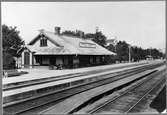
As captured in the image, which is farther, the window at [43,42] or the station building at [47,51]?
the window at [43,42]

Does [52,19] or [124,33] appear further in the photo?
[124,33]

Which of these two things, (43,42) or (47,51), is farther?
(47,51)

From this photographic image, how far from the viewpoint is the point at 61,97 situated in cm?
625

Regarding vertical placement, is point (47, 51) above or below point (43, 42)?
below

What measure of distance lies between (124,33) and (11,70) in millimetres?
5954

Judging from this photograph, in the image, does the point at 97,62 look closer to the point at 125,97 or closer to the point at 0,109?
the point at 125,97

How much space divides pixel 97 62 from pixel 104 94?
10.2 metres

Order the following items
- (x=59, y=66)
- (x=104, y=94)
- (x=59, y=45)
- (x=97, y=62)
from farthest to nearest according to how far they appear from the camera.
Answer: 1. (x=97, y=62)
2. (x=59, y=66)
3. (x=59, y=45)
4. (x=104, y=94)

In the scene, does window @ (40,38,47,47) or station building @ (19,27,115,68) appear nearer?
station building @ (19,27,115,68)

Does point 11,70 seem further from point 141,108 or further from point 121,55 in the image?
point 121,55

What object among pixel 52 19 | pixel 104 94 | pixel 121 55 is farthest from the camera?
pixel 121 55

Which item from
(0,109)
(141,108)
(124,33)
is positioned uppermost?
(124,33)

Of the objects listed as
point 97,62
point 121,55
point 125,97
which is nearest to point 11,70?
point 125,97

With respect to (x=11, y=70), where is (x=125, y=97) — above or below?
below
